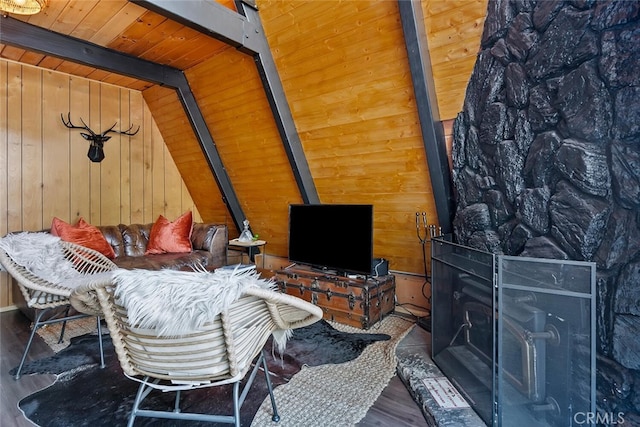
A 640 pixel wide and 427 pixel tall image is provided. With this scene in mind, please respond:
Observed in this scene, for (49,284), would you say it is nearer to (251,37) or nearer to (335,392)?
(335,392)

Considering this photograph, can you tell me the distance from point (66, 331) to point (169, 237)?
1462 millimetres

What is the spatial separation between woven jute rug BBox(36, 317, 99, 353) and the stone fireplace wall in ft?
10.9

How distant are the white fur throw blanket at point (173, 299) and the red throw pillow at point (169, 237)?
3.19 metres

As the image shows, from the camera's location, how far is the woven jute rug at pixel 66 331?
2.65m

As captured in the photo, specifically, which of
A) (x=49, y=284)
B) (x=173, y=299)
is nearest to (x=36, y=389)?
(x=49, y=284)

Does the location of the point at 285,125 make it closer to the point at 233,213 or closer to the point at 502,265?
the point at 233,213

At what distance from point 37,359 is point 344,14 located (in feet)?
11.1

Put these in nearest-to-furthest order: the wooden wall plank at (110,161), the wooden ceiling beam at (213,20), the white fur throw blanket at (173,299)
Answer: the white fur throw blanket at (173,299) < the wooden ceiling beam at (213,20) < the wooden wall plank at (110,161)

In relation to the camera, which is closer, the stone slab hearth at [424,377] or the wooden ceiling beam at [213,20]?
the stone slab hearth at [424,377]

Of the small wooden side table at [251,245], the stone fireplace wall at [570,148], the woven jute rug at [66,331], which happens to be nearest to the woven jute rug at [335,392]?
the stone fireplace wall at [570,148]

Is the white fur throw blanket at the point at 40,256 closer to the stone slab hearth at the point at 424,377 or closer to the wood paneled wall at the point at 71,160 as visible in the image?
the wood paneled wall at the point at 71,160

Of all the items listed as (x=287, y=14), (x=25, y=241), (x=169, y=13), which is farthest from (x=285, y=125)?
(x=25, y=241)

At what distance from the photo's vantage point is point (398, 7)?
2123mm

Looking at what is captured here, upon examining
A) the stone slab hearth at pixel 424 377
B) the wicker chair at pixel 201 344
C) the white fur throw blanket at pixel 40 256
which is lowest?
the stone slab hearth at pixel 424 377
